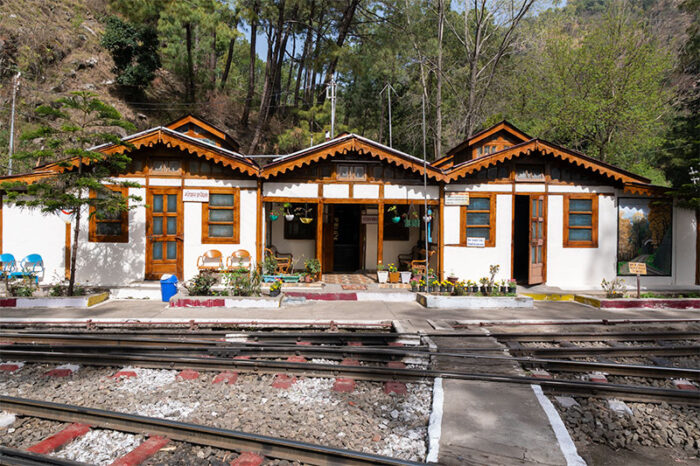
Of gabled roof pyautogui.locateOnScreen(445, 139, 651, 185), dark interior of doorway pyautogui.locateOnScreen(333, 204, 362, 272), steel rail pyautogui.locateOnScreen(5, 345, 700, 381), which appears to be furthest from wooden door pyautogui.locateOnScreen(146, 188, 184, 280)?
gabled roof pyautogui.locateOnScreen(445, 139, 651, 185)

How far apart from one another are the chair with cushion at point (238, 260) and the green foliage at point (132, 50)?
2400cm

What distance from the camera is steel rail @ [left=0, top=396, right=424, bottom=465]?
3871 millimetres

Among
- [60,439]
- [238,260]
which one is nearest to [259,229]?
[238,260]

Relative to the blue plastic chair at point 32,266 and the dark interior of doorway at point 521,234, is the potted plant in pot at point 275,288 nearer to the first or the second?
the blue plastic chair at point 32,266

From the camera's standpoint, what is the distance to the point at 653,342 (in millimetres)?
8531

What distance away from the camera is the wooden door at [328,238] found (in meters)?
16.5

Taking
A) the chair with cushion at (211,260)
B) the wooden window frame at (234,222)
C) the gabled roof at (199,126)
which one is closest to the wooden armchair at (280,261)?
the wooden window frame at (234,222)

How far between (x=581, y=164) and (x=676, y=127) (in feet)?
32.9

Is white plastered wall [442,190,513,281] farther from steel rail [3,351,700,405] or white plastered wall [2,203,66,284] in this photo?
white plastered wall [2,203,66,284]

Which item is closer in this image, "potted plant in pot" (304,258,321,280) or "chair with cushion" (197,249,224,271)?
"chair with cushion" (197,249,224,271)

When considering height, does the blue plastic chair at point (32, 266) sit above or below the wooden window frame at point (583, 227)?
below

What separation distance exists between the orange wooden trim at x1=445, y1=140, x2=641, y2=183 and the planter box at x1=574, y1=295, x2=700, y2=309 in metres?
4.14

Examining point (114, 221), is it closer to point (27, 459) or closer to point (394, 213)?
point (394, 213)

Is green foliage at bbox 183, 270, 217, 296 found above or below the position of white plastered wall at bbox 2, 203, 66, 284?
below
